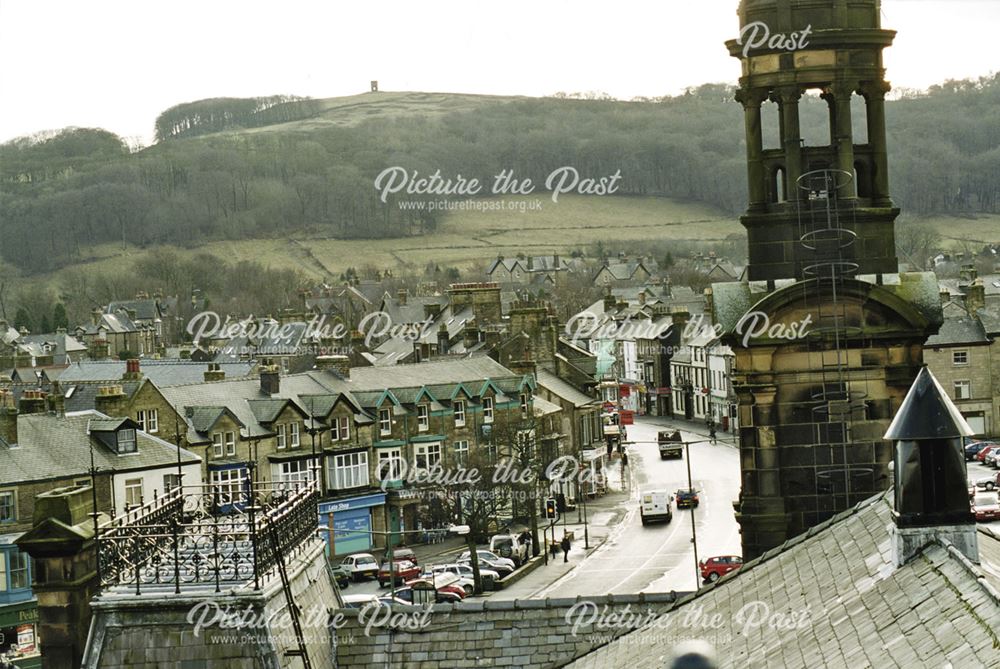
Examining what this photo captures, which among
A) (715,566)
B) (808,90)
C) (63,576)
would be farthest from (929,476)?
(715,566)

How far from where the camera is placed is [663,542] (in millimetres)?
60188

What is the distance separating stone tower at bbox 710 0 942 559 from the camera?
60.8 ft

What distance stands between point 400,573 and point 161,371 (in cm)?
3541

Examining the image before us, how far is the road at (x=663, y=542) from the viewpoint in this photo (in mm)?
50344

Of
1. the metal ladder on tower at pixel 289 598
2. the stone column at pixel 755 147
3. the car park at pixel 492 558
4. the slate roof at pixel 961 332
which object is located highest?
the stone column at pixel 755 147

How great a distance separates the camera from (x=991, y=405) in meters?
88.1

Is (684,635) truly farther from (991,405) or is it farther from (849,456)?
(991,405)

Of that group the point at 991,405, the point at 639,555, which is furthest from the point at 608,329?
the point at 639,555

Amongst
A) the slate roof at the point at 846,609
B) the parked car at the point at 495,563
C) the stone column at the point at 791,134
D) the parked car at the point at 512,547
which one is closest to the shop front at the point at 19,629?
the parked car at the point at 495,563

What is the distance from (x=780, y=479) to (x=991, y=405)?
243ft

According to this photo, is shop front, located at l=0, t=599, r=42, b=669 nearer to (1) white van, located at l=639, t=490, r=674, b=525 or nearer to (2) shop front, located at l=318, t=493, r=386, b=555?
(2) shop front, located at l=318, t=493, r=386, b=555

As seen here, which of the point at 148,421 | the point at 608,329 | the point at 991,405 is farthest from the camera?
the point at 608,329

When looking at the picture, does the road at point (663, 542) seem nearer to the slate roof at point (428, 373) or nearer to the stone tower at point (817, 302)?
the slate roof at point (428, 373)

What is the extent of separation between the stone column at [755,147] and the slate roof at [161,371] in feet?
198
